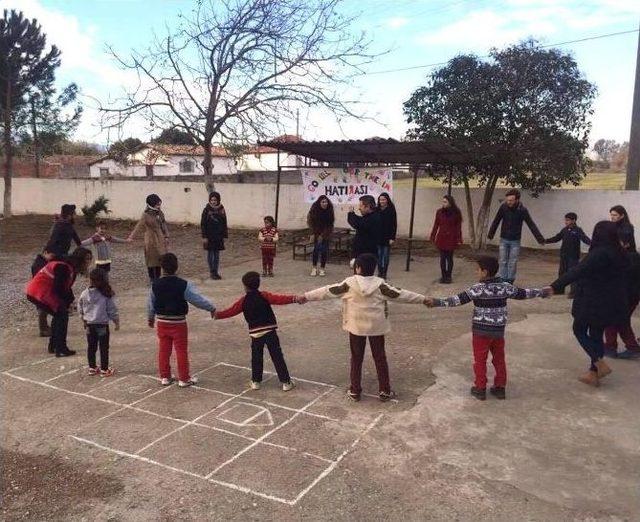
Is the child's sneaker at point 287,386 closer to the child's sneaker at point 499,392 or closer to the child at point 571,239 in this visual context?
the child's sneaker at point 499,392

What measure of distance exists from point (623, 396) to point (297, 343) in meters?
3.60

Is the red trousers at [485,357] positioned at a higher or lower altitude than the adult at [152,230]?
lower

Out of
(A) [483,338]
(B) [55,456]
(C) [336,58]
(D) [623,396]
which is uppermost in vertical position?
(C) [336,58]

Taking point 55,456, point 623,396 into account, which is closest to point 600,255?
point 623,396

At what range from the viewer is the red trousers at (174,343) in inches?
208

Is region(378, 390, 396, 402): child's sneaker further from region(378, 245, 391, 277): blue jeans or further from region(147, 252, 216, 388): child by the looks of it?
region(378, 245, 391, 277): blue jeans

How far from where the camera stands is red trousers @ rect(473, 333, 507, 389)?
5.02 metres

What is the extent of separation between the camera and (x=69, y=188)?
74.9 feet

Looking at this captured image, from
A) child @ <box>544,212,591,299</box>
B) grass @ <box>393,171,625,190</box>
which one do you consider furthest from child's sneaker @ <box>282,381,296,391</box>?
grass @ <box>393,171,625,190</box>

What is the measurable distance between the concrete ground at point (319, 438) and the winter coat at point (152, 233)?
2.19 meters

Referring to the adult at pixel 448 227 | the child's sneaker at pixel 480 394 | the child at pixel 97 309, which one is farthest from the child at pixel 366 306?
the adult at pixel 448 227

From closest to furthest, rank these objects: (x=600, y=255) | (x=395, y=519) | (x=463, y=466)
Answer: (x=395, y=519)
(x=463, y=466)
(x=600, y=255)

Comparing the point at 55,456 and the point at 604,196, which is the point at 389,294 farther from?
the point at 604,196

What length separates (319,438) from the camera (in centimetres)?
439
